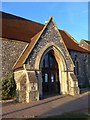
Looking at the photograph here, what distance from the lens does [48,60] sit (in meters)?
20.8

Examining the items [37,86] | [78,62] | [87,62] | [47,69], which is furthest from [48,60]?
[87,62]

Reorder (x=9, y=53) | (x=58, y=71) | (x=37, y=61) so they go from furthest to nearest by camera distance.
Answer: (x=58, y=71)
(x=9, y=53)
(x=37, y=61)

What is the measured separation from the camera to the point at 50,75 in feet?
68.3

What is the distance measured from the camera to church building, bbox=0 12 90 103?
16.2 meters

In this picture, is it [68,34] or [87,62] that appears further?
[68,34]

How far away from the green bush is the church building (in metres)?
0.60

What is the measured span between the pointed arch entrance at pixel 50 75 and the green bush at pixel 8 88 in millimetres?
3797

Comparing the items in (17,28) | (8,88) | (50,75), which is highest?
(17,28)

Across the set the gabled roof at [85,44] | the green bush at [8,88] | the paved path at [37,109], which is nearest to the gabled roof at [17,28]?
the green bush at [8,88]

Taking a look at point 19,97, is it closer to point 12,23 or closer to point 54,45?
point 54,45

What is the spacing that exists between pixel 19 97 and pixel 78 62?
43.2 feet

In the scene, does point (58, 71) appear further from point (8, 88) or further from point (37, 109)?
point (37, 109)

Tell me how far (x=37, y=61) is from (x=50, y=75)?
12.7 ft

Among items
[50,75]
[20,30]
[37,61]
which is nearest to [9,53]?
[37,61]
